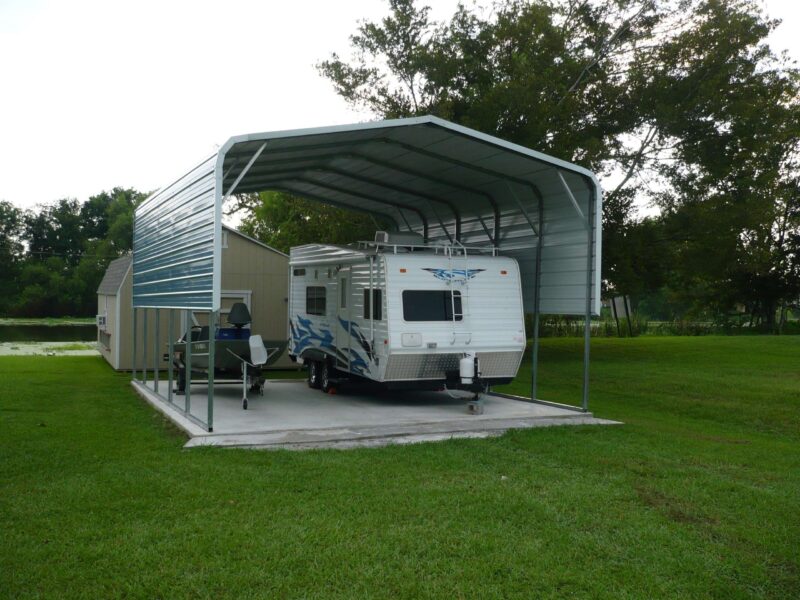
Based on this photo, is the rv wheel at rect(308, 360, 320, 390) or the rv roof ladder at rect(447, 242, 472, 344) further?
the rv wheel at rect(308, 360, 320, 390)

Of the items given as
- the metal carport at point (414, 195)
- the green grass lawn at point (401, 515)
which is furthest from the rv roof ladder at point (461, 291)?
the green grass lawn at point (401, 515)

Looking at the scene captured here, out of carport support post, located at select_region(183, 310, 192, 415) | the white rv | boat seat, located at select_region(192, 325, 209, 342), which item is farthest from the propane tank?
boat seat, located at select_region(192, 325, 209, 342)

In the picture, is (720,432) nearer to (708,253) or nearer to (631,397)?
(631,397)

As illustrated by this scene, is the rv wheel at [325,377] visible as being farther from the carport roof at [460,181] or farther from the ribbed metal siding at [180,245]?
the carport roof at [460,181]

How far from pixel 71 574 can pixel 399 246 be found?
791 centimetres

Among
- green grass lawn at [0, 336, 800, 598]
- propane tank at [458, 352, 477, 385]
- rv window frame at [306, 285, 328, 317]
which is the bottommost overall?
green grass lawn at [0, 336, 800, 598]

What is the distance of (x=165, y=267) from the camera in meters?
11.5

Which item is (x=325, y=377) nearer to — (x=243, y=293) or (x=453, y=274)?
(x=453, y=274)

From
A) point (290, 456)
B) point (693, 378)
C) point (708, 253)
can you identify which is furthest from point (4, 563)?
point (708, 253)

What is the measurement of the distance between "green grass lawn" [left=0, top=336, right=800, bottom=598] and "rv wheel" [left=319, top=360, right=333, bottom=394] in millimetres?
3756

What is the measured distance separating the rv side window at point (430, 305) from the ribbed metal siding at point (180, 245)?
10.5 ft

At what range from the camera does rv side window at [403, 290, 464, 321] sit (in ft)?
37.4

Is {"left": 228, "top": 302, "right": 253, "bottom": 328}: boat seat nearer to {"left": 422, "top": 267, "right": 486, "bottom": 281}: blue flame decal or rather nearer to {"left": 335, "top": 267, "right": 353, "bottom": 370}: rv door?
{"left": 335, "top": 267, "right": 353, "bottom": 370}: rv door

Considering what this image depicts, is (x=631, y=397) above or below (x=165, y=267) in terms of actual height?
below
